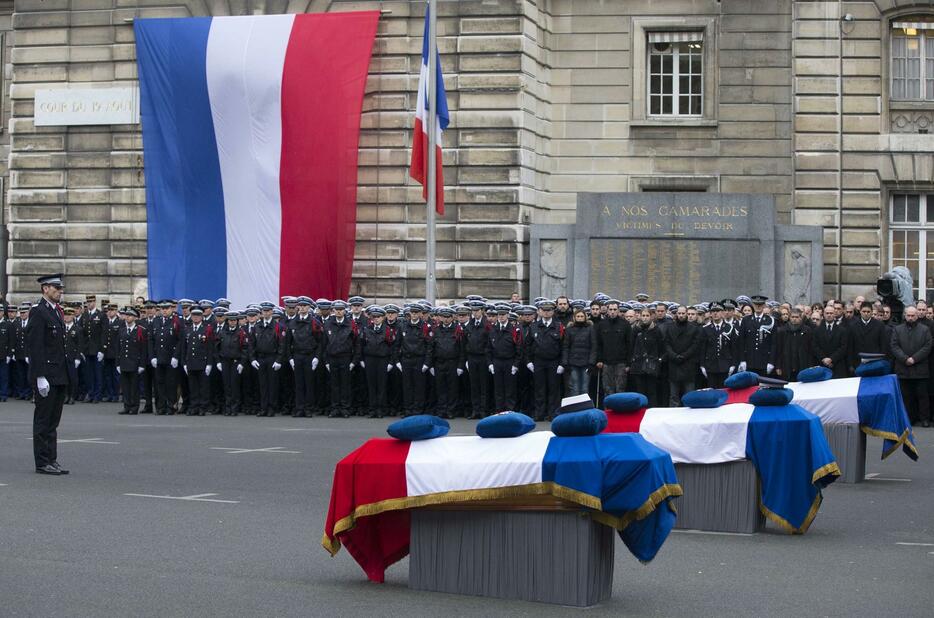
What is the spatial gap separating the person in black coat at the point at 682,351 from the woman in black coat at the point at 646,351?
0.16 meters

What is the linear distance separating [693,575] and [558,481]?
167 cm

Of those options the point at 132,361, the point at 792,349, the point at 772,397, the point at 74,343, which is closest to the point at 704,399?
the point at 772,397

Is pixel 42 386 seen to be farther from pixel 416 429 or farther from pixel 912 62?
pixel 912 62

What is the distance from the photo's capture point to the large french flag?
93.1 ft

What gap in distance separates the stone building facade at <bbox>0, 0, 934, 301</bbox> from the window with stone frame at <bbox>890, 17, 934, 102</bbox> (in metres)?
0.04

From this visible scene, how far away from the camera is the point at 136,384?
23.3 m

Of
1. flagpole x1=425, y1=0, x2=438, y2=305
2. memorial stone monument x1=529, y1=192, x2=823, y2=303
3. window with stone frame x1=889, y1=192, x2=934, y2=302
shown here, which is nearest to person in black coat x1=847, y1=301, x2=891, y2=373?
memorial stone monument x1=529, y1=192, x2=823, y2=303

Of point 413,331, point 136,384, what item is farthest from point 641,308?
point 136,384

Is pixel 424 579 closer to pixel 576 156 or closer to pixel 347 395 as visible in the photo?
pixel 347 395

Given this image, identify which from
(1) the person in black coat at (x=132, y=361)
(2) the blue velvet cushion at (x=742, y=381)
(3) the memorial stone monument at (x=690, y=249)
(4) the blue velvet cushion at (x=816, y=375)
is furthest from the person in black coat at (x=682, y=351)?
(2) the blue velvet cushion at (x=742, y=381)

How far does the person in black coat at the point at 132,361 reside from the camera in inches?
918

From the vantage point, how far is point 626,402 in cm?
1048

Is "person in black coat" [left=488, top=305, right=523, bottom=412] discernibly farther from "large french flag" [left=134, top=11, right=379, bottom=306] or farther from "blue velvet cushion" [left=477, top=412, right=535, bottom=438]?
"blue velvet cushion" [left=477, top=412, right=535, bottom=438]

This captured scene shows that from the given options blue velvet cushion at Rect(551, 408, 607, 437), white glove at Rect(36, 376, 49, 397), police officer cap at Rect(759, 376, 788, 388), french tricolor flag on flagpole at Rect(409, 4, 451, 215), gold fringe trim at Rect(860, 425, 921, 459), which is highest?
french tricolor flag on flagpole at Rect(409, 4, 451, 215)
